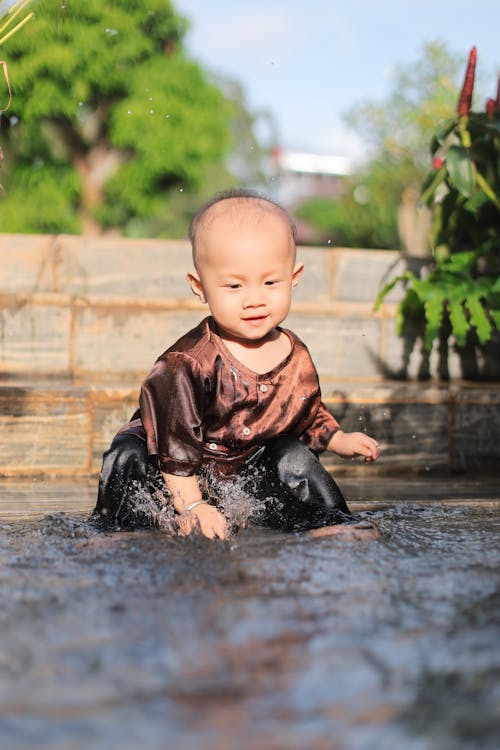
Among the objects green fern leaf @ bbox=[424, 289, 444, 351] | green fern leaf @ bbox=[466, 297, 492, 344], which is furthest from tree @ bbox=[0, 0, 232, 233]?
green fern leaf @ bbox=[466, 297, 492, 344]

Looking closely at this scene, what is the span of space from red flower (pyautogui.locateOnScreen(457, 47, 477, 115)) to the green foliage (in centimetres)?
4

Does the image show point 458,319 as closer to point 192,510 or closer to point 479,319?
point 479,319

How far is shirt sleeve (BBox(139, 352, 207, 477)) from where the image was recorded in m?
2.81

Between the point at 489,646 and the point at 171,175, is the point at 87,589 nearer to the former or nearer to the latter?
the point at 489,646

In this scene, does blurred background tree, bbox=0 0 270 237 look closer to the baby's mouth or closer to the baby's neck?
the baby's neck

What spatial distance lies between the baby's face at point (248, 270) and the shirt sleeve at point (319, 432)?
41cm

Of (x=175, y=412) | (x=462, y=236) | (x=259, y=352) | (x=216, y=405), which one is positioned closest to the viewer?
(x=175, y=412)

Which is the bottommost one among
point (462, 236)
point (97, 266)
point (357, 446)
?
point (357, 446)

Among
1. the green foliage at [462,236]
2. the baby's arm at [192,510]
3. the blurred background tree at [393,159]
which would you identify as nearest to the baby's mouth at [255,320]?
the baby's arm at [192,510]

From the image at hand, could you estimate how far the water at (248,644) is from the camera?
53.5 inches

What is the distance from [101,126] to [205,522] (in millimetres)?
30405

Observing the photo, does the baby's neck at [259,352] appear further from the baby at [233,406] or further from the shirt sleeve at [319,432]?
the shirt sleeve at [319,432]

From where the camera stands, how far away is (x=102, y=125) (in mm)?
31547

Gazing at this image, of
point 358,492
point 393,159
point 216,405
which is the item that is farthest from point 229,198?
point 393,159
